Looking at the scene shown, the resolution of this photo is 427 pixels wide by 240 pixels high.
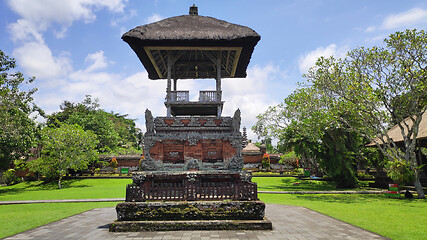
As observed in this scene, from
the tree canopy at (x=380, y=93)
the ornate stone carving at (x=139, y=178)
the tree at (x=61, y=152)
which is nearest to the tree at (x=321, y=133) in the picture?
the tree canopy at (x=380, y=93)

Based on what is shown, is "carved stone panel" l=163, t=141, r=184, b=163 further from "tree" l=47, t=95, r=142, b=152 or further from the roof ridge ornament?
"tree" l=47, t=95, r=142, b=152

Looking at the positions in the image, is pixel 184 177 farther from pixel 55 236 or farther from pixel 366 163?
pixel 366 163

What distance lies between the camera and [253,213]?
8125 mm

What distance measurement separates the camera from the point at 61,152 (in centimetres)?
2481

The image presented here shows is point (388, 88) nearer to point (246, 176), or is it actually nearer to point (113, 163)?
point (246, 176)

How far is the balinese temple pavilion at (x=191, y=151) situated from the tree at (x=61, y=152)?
52.0 ft

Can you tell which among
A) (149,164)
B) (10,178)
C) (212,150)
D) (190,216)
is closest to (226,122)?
(212,150)

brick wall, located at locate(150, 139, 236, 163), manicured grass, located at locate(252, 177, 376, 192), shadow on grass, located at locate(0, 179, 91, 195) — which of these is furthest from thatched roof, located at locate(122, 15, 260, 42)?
shadow on grass, located at locate(0, 179, 91, 195)

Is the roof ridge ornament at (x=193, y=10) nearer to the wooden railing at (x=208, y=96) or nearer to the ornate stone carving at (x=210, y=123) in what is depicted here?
the wooden railing at (x=208, y=96)

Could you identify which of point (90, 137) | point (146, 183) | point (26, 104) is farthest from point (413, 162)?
point (26, 104)

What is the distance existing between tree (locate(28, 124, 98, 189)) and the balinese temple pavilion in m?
15.8

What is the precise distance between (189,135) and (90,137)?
1990 cm

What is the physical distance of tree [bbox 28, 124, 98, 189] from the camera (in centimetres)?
2428

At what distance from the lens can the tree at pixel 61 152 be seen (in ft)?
79.7
